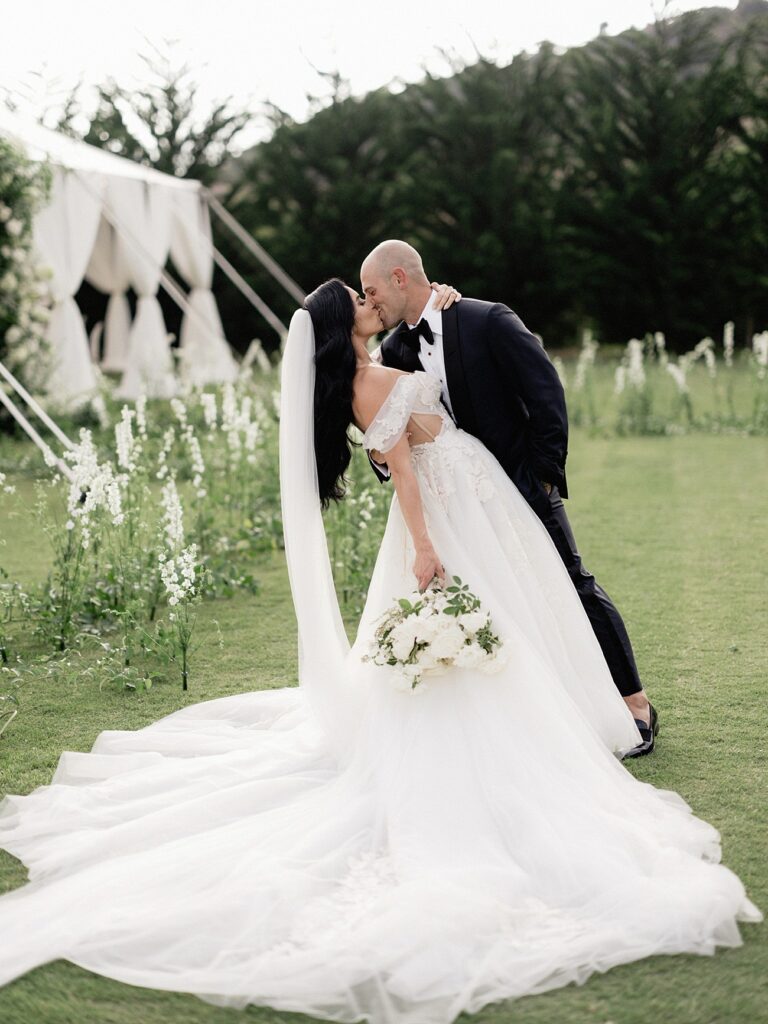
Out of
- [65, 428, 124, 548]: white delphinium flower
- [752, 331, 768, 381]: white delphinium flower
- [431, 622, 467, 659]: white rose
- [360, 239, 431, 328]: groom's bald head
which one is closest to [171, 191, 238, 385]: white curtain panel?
[752, 331, 768, 381]: white delphinium flower

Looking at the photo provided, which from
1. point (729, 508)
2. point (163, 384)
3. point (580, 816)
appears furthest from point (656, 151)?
point (580, 816)

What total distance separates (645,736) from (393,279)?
71.2 inches

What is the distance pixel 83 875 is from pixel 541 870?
3.95 ft

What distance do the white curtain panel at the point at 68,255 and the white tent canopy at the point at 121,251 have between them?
1cm

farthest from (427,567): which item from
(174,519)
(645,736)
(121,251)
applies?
(121,251)

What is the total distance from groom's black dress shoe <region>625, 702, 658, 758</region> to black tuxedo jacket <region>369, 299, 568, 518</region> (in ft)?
2.79

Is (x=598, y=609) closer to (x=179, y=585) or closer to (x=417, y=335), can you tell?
(x=417, y=335)

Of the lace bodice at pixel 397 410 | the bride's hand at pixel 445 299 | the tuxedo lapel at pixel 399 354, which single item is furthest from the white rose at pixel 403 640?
the bride's hand at pixel 445 299

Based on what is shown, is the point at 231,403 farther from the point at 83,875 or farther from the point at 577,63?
the point at 577,63

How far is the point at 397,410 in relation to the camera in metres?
3.45

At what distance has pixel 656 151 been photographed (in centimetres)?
2292

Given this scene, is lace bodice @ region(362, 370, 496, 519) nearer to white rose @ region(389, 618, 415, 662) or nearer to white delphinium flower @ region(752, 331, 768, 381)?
white rose @ region(389, 618, 415, 662)

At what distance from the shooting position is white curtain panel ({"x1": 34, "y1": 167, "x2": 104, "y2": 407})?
12.6 m

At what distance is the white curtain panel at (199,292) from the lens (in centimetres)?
1481
